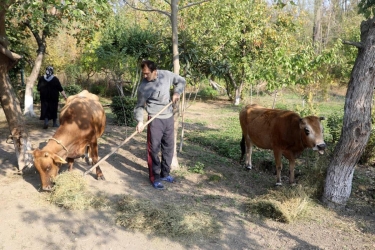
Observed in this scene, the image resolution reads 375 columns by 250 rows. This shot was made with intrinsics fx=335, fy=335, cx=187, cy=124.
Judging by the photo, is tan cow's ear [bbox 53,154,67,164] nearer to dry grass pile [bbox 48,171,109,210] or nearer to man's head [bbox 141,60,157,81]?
dry grass pile [bbox 48,171,109,210]

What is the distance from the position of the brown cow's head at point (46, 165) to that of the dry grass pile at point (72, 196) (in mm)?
129

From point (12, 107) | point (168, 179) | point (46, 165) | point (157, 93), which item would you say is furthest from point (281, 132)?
point (12, 107)

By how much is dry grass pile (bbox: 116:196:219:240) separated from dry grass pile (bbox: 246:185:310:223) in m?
0.79

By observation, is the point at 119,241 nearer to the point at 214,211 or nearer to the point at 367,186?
the point at 214,211

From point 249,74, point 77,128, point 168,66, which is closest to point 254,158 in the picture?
point 249,74

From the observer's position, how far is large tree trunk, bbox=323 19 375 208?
483 cm

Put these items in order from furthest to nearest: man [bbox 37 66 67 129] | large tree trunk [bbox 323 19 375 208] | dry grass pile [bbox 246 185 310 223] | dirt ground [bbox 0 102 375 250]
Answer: man [bbox 37 66 67 129], large tree trunk [bbox 323 19 375 208], dry grass pile [bbox 246 185 310 223], dirt ground [bbox 0 102 375 250]

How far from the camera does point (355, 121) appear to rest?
16.2 feet

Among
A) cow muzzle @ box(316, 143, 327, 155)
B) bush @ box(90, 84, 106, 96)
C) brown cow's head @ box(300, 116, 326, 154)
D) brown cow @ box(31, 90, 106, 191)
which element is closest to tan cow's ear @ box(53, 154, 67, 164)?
brown cow @ box(31, 90, 106, 191)

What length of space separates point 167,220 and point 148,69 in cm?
239

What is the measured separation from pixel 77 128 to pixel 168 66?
2558 millimetres

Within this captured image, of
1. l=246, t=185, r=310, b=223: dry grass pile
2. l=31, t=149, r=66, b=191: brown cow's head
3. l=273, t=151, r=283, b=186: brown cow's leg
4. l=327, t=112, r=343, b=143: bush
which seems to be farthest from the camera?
l=327, t=112, r=343, b=143: bush

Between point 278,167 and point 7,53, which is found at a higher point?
point 7,53

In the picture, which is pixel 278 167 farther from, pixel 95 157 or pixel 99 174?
pixel 95 157
